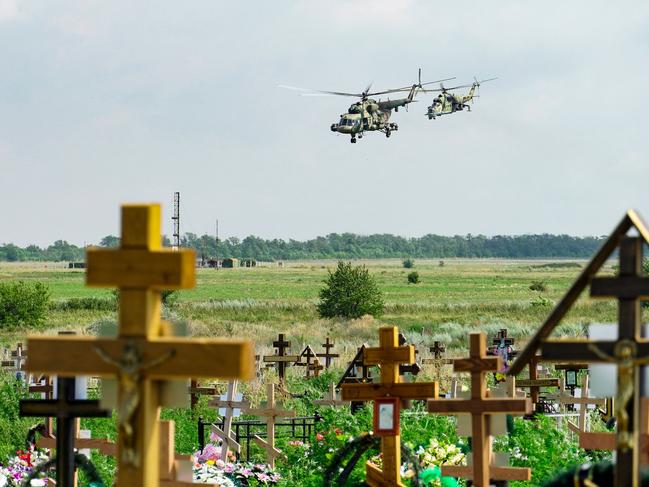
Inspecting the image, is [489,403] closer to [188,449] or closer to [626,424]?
[626,424]

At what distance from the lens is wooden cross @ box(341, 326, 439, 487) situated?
888cm

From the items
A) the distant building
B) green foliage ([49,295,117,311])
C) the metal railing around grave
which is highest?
the distant building

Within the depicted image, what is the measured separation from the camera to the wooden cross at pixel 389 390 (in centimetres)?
888

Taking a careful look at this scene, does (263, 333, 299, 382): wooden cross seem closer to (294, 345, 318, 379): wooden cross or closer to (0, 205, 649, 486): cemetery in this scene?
(294, 345, 318, 379): wooden cross

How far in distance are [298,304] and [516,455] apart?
6619 cm

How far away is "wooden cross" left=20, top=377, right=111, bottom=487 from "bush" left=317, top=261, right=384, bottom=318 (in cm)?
4487

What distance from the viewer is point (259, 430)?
20.0 metres

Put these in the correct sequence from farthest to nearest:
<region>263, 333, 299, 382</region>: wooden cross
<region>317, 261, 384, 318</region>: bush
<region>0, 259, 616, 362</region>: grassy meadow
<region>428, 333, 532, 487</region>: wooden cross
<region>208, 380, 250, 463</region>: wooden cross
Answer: <region>317, 261, 384, 318</region>: bush
<region>0, 259, 616, 362</region>: grassy meadow
<region>263, 333, 299, 382</region>: wooden cross
<region>208, 380, 250, 463</region>: wooden cross
<region>428, 333, 532, 487</region>: wooden cross

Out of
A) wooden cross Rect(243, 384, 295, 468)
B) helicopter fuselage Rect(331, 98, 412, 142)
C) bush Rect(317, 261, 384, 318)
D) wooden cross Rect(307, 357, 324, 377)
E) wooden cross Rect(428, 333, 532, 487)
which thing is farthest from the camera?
helicopter fuselage Rect(331, 98, 412, 142)

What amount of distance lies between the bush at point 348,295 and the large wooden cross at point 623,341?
153 feet

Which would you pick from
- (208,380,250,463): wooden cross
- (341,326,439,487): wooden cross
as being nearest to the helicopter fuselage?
(208,380,250,463): wooden cross

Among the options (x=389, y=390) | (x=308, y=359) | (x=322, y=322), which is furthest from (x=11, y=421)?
(x=322, y=322)

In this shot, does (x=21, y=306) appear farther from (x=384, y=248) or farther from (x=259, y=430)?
(x=384, y=248)

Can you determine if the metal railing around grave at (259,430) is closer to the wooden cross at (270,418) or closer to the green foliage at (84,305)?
the wooden cross at (270,418)
